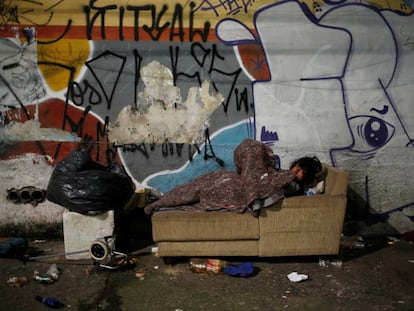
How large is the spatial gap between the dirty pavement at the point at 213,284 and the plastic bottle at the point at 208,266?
4 cm

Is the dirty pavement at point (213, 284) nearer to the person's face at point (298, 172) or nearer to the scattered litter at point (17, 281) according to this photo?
the scattered litter at point (17, 281)

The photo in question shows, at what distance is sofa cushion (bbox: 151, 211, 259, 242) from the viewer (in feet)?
14.2

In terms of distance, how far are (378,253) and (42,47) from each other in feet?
14.2

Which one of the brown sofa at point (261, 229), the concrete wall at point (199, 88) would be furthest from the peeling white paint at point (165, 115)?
the brown sofa at point (261, 229)

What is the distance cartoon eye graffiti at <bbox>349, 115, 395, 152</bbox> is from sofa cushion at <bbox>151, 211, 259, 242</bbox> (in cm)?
183

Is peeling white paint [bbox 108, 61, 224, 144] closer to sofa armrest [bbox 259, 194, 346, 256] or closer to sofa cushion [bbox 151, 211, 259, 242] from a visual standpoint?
sofa cushion [bbox 151, 211, 259, 242]

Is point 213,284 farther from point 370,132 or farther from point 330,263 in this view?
point 370,132

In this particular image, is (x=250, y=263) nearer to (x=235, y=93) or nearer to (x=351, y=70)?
(x=235, y=93)

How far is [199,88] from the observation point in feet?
17.1

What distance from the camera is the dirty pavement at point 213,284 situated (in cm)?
379

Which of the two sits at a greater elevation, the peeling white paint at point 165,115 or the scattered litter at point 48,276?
the peeling white paint at point 165,115

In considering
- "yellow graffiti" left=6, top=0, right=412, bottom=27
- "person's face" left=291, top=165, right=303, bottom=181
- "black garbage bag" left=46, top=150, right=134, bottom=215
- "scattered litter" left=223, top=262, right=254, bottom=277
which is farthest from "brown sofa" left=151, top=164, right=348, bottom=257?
"yellow graffiti" left=6, top=0, right=412, bottom=27

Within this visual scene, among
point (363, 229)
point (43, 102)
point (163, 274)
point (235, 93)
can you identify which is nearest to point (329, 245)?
point (363, 229)

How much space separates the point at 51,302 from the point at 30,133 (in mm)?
2268
